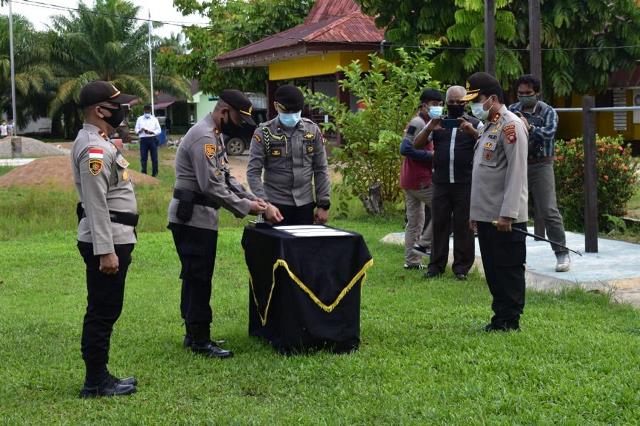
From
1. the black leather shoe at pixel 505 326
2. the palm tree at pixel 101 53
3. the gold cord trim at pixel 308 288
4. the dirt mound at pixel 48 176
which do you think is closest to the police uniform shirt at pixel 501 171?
the black leather shoe at pixel 505 326

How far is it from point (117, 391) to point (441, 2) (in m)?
16.6

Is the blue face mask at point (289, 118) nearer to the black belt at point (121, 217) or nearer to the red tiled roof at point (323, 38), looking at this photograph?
the black belt at point (121, 217)

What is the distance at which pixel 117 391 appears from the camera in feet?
17.3

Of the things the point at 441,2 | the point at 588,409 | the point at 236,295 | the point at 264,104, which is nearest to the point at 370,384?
the point at 588,409

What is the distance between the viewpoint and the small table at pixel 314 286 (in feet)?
19.3

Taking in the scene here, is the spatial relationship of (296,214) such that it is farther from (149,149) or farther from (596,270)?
(149,149)

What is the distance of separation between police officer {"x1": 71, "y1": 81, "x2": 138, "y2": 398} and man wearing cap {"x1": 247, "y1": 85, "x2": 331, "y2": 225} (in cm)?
197

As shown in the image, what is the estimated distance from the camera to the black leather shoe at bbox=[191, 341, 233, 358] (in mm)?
6070

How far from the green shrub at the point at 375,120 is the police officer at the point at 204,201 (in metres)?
7.08

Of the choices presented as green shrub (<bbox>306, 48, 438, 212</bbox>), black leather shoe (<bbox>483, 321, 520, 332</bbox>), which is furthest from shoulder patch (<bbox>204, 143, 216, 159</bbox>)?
green shrub (<bbox>306, 48, 438, 212</bbox>)

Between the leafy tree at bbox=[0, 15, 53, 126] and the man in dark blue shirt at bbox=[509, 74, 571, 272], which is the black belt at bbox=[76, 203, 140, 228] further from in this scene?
the leafy tree at bbox=[0, 15, 53, 126]

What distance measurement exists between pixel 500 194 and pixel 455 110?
174cm

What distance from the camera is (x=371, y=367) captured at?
18.3 feet

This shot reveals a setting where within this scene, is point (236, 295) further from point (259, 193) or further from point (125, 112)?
point (125, 112)
